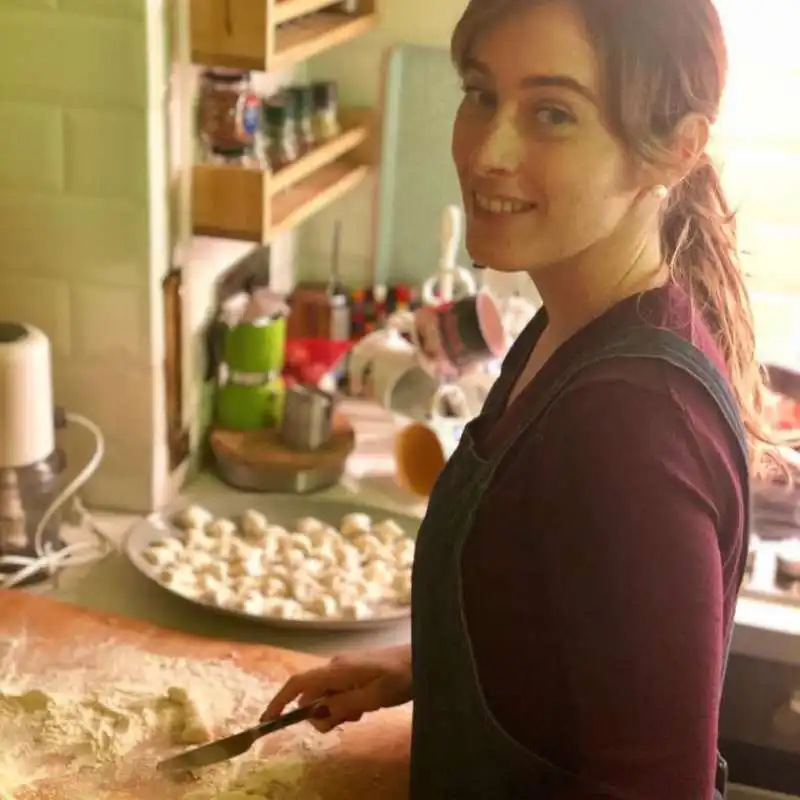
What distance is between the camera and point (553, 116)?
65 cm

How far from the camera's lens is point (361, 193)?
1817 mm

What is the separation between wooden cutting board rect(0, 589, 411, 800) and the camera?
0.93 metres

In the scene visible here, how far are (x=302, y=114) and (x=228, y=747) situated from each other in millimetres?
942

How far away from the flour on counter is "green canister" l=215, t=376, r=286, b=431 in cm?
47

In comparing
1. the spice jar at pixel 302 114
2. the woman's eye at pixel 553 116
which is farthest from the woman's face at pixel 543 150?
the spice jar at pixel 302 114

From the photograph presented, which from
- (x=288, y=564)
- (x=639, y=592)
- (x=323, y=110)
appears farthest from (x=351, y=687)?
(x=323, y=110)

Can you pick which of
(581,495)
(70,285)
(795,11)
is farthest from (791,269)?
(581,495)

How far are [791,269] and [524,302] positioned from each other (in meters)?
0.39

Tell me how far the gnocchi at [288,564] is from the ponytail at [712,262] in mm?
489

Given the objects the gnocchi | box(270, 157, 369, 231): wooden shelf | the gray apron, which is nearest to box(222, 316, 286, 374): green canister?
box(270, 157, 369, 231): wooden shelf

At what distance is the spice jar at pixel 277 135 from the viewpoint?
151cm

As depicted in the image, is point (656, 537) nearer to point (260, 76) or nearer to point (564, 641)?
point (564, 641)

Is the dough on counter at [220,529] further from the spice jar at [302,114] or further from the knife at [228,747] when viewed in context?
the spice jar at [302,114]

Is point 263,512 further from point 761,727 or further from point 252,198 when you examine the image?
point 761,727
